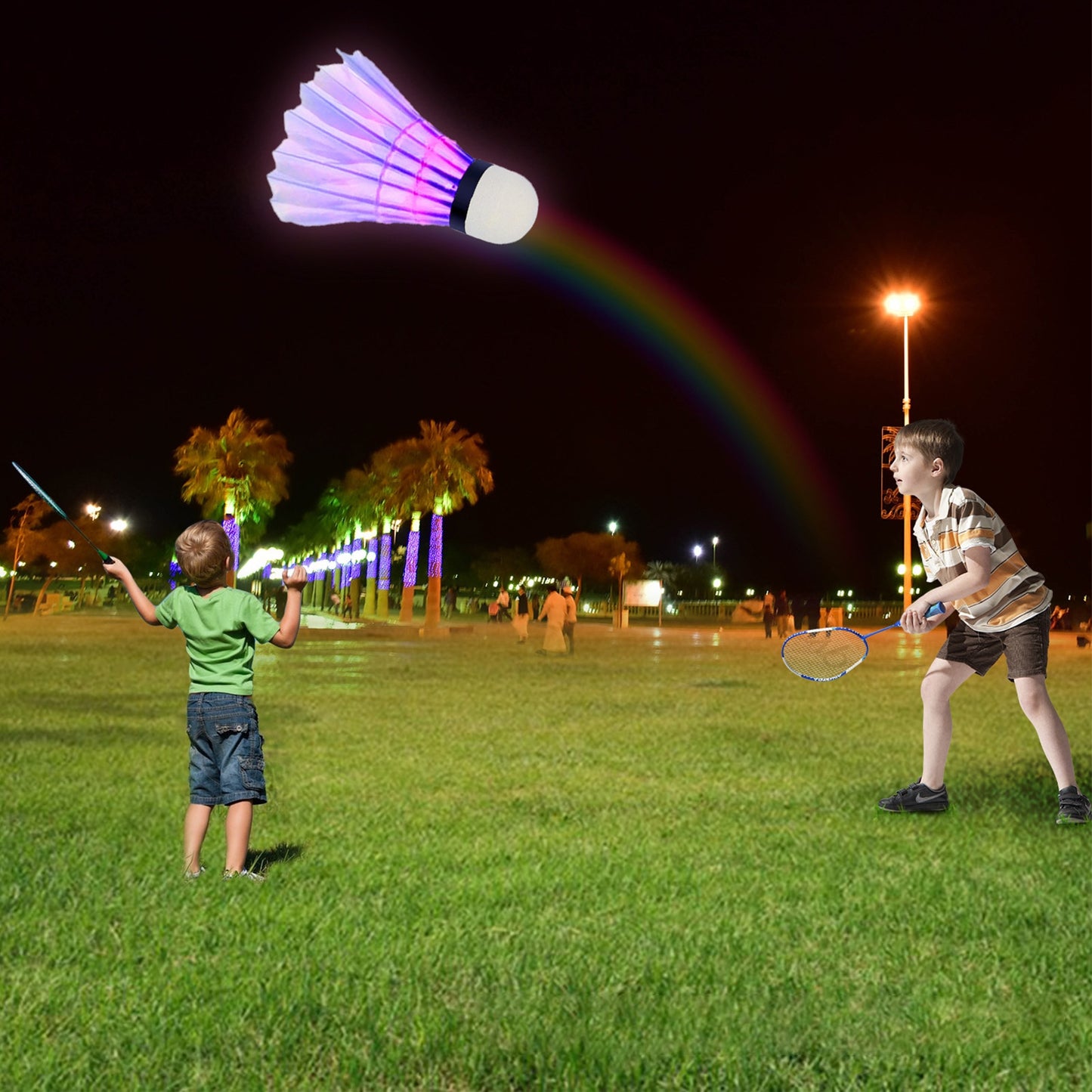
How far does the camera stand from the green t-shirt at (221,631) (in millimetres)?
5520

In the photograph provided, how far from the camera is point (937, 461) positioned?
662 centimetres

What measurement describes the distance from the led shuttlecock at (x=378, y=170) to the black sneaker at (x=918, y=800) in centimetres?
466

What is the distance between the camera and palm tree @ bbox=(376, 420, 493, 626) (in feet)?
180

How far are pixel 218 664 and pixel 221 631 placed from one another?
19 cm

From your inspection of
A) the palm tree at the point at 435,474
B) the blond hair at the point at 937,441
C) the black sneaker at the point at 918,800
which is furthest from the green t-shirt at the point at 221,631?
the palm tree at the point at 435,474

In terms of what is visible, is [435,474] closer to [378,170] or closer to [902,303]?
[902,303]

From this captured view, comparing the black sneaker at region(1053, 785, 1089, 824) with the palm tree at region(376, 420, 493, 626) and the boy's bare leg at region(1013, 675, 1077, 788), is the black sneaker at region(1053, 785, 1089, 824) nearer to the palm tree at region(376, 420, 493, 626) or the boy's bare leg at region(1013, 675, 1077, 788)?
the boy's bare leg at region(1013, 675, 1077, 788)

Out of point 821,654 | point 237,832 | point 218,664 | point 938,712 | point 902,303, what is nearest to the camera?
point 218,664

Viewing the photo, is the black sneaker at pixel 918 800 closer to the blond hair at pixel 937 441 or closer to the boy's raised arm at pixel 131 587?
the blond hair at pixel 937 441

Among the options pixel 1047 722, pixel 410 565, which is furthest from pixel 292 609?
pixel 410 565

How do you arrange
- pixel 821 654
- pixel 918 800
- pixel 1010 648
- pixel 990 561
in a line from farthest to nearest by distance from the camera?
1. pixel 821 654
2. pixel 918 800
3. pixel 1010 648
4. pixel 990 561

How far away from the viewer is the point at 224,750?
5.65 meters

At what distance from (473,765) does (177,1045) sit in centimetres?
640

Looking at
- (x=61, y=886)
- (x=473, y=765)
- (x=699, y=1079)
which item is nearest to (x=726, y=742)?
(x=473, y=765)
